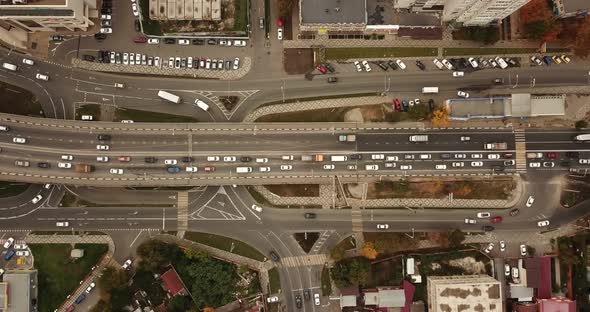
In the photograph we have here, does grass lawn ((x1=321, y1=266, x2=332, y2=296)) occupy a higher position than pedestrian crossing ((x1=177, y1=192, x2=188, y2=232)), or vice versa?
pedestrian crossing ((x1=177, y1=192, x2=188, y2=232))

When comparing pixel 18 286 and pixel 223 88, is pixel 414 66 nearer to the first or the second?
pixel 223 88

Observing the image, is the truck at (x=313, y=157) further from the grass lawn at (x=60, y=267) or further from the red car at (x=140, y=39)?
the grass lawn at (x=60, y=267)

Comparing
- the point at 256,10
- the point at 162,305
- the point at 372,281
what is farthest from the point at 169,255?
the point at 256,10

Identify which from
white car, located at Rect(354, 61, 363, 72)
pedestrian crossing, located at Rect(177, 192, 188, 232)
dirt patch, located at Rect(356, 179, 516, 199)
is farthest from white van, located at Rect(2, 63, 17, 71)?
dirt patch, located at Rect(356, 179, 516, 199)

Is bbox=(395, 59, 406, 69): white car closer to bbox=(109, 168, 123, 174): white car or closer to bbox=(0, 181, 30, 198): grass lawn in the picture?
bbox=(109, 168, 123, 174): white car

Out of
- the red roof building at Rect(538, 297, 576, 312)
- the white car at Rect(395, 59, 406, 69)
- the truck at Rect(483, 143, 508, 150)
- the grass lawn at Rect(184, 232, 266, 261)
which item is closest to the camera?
the red roof building at Rect(538, 297, 576, 312)

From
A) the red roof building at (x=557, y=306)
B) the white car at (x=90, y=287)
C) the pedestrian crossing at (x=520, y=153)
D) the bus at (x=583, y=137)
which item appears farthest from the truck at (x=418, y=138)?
the white car at (x=90, y=287)

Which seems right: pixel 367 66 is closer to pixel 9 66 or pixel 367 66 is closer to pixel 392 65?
pixel 392 65
